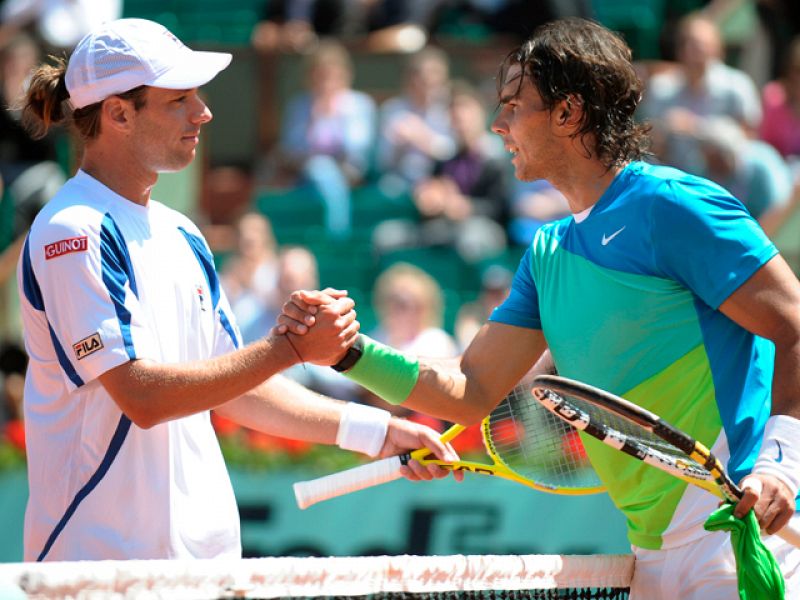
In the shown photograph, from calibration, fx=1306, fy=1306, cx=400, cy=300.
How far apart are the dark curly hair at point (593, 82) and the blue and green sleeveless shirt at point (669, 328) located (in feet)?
0.56

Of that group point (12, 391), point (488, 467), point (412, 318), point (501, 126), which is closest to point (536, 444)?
point (488, 467)

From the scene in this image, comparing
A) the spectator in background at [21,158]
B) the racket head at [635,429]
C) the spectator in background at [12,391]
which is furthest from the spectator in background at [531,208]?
the racket head at [635,429]

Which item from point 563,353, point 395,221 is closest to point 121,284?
point 563,353

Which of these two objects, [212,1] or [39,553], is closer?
[39,553]

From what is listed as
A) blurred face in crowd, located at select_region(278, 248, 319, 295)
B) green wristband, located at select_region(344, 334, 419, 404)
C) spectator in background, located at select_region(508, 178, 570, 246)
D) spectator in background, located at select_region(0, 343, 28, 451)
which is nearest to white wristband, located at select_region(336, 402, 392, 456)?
green wristband, located at select_region(344, 334, 419, 404)

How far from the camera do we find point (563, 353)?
12.8ft

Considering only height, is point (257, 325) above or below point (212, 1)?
below

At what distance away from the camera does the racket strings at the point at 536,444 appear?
14.2 feet

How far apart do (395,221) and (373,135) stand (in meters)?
1.14

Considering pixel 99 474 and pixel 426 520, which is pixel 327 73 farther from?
pixel 99 474

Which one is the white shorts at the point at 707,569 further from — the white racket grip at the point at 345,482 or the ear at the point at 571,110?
the ear at the point at 571,110

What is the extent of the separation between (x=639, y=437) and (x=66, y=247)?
168 cm

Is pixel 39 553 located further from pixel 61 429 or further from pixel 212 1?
pixel 212 1

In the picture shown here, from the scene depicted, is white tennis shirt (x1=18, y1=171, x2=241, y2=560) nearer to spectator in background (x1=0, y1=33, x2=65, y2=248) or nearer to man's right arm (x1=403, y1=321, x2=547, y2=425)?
man's right arm (x1=403, y1=321, x2=547, y2=425)
